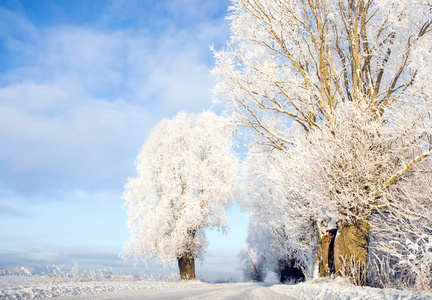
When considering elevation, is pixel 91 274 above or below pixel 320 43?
below

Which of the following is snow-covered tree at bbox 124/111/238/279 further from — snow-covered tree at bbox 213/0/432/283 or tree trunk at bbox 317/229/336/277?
tree trunk at bbox 317/229/336/277

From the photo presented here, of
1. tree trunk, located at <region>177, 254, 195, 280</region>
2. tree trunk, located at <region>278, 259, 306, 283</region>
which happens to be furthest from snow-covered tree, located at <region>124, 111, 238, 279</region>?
tree trunk, located at <region>278, 259, 306, 283</region>

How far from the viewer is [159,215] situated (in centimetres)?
1573

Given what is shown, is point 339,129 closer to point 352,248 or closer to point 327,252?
point 352,248

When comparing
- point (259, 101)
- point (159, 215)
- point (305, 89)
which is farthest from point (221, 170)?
point (305, 89)

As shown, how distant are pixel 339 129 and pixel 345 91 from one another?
13.4 ft

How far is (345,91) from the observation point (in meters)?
10.9

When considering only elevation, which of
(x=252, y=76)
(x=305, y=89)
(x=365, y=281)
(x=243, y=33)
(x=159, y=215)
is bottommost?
(x=365, y=281)

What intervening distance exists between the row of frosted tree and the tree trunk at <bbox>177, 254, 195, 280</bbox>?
82mm

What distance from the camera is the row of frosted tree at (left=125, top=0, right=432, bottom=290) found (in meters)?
6.66

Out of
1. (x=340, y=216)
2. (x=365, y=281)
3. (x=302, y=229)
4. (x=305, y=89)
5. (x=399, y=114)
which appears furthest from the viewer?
(x=302, y=229)

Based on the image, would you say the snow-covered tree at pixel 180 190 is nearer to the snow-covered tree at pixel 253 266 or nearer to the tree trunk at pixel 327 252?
the tree trunk at pixel 327 252

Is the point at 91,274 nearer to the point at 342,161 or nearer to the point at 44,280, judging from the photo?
the point at 44,280

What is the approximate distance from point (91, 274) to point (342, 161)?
965cm
